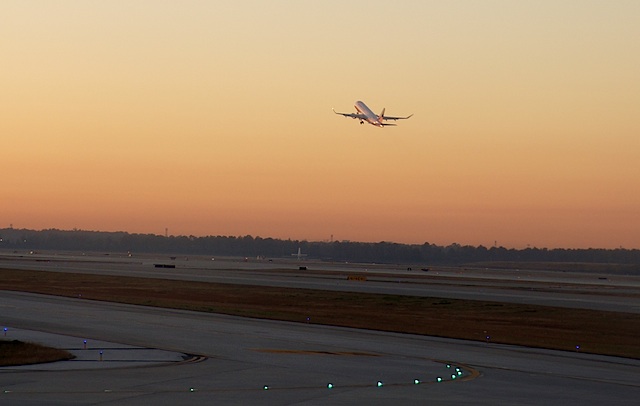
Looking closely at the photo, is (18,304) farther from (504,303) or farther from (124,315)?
(504,303)

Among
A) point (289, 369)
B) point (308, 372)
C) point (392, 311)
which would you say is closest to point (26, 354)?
point (289, 369)

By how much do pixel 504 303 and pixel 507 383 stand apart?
5282cm

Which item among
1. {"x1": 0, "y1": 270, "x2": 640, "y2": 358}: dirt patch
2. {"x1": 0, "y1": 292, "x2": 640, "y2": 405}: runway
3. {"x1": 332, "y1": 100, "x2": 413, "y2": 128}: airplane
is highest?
{"x1": 332, "y1": 100, "x2": 413, "y2": 128}: airplane

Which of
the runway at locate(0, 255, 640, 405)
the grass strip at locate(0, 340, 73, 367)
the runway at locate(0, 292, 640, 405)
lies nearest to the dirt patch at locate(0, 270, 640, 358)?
the runway at locate(0, 255, 640, 405)

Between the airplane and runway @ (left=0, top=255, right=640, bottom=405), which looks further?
the airplane

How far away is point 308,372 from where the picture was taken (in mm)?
30266

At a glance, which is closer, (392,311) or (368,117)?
(392,311)

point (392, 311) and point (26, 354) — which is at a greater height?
point (392, 311)

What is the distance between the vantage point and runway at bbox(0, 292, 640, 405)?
81.4 feet

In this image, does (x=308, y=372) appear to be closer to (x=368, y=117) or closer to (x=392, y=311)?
(x=392, y=311)

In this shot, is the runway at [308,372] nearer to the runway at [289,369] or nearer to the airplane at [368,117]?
the runway at [289,369]

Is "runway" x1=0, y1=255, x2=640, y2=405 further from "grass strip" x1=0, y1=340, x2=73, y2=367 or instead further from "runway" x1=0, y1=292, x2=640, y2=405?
"grass strip" x1=0, y1=340, x2=73, y2=367

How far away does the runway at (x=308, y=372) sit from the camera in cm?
2480

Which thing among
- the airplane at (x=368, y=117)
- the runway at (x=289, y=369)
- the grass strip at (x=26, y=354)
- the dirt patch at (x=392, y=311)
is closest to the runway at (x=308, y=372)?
the runway at (x=289, y=369)
